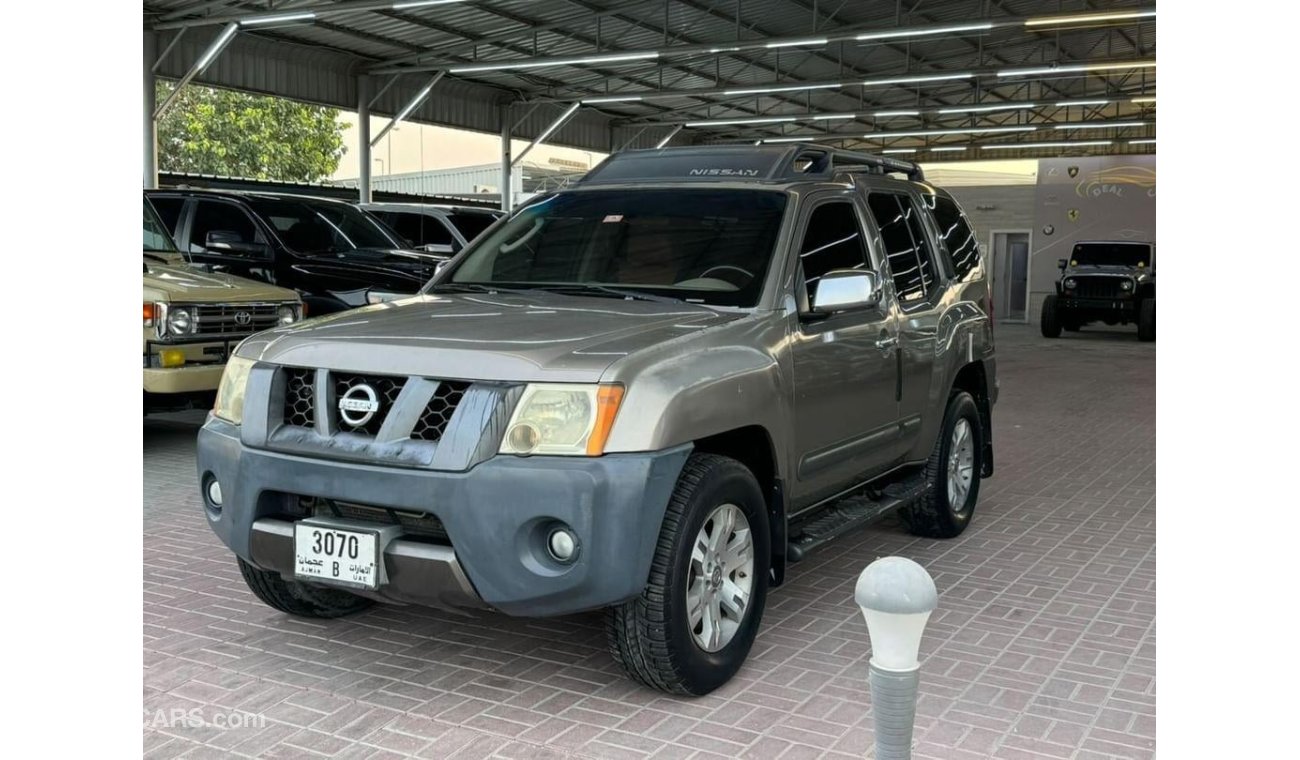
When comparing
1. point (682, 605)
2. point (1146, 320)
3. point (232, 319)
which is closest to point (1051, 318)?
point (1146, 320)

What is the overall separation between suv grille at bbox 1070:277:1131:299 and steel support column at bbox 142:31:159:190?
17042mm

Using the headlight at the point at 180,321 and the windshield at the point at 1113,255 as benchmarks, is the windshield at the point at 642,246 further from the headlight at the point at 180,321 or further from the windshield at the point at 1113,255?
the windshield at the point at 1113,255

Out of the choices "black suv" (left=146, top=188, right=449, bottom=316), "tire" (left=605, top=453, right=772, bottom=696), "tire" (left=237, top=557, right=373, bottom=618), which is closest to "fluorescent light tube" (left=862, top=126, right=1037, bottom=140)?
"black suv" (left=146, top=188, right=449, bottom=316)

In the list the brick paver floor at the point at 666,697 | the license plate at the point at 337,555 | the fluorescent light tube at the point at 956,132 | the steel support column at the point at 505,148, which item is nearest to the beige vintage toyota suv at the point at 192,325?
the brick paver floor at the point at 666,697

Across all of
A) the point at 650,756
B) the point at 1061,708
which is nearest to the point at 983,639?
the point at 1061,708

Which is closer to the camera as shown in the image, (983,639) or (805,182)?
(983,639)

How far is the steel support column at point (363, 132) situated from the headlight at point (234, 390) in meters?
23.0

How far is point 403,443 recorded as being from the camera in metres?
3.75

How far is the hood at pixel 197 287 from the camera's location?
27.1 ft

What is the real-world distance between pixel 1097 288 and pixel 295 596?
2163cm

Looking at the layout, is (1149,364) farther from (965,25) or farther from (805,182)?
(805,182)

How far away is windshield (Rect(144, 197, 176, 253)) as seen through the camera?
9625 millimetres

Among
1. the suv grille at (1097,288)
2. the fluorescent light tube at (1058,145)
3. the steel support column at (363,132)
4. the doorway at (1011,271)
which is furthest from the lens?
the fluorescent light tube at (1058,145)
